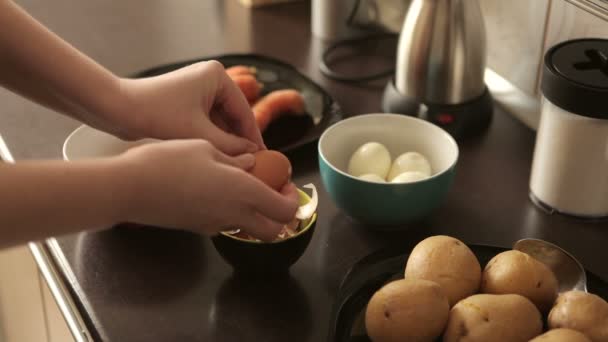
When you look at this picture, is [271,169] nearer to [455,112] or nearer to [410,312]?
[410,312]

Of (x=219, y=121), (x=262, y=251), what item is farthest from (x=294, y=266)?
(x=219, y=121)

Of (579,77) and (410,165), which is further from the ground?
(579,77)

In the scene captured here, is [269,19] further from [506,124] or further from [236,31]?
[506,124]

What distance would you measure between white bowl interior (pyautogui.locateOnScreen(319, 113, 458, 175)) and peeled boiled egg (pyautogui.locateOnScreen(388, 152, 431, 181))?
32 mm

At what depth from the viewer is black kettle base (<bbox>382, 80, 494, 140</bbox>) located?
114 cm

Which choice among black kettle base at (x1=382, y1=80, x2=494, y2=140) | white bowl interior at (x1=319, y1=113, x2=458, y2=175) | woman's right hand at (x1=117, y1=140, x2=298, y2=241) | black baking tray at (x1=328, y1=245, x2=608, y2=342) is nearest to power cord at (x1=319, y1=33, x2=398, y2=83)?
black kettle base at (x1=382, y1=80, x2=494, y2=140)

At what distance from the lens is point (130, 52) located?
54.9 inches


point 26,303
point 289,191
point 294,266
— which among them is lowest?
point 26,303

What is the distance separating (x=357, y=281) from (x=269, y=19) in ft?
2.69

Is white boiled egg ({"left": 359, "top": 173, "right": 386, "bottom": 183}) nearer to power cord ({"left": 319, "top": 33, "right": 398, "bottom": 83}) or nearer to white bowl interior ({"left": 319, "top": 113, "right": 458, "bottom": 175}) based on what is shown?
white bowl interior ({"left": 319, "top": 113, "right": 458, "bottom": 175})

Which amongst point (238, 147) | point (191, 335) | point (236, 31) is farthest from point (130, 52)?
point (191, 335)

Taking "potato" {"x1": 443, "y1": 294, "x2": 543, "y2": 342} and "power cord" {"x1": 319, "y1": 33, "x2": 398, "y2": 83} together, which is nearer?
"potato" {"x1": 443, "y1": 294, "x2": 543, "y2": 342}

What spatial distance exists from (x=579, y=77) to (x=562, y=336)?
13.2 inches

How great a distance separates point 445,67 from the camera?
1.12 meters
